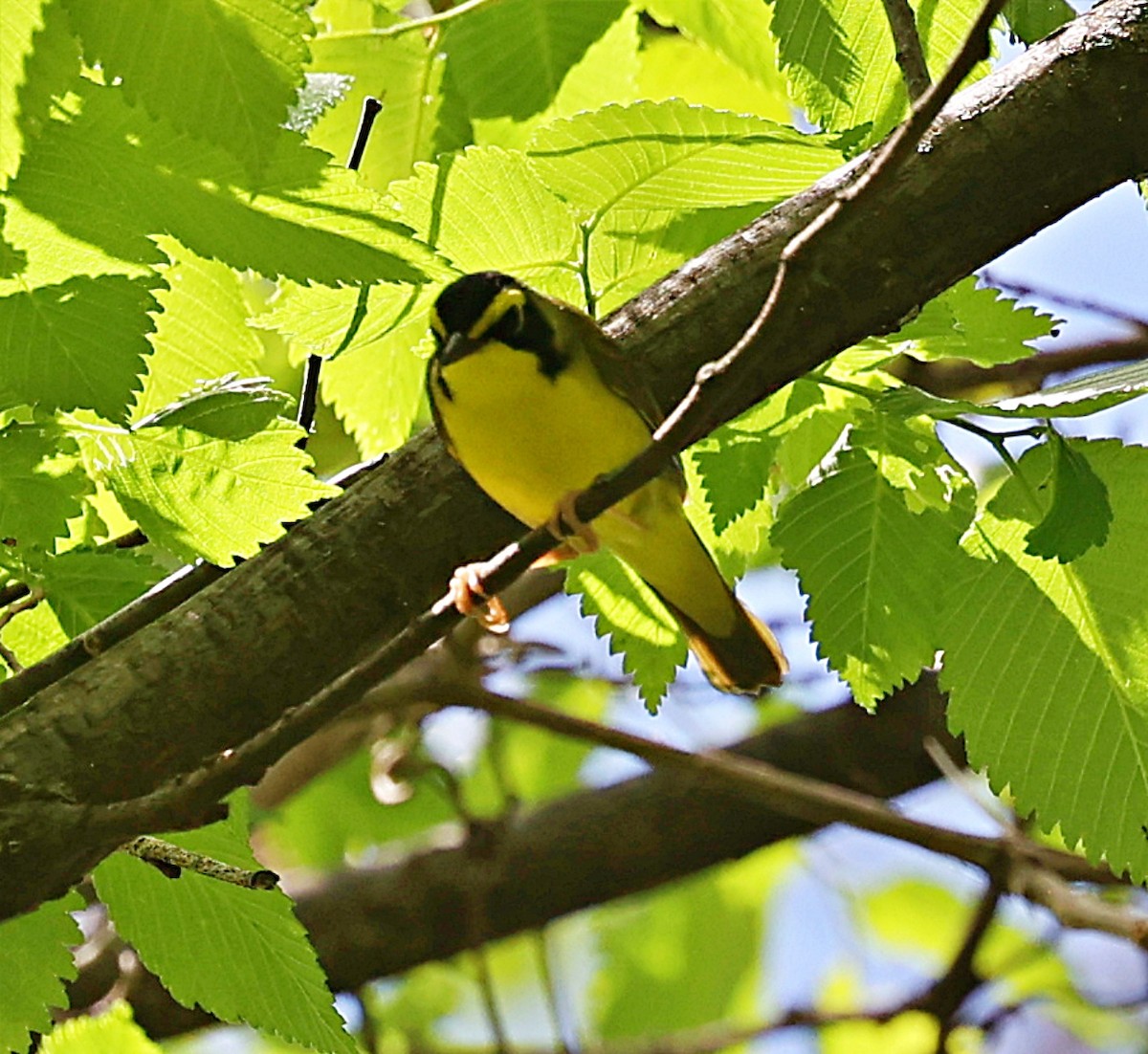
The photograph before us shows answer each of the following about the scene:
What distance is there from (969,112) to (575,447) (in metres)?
0.86

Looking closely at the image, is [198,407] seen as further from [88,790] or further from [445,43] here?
[445,43]

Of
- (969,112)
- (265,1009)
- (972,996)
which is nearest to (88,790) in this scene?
(265,1009)

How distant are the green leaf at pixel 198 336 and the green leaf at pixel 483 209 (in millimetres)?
295

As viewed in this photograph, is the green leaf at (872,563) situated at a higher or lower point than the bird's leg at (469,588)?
lower

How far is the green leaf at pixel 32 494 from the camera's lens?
5.59ft

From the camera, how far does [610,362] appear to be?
6.81ft

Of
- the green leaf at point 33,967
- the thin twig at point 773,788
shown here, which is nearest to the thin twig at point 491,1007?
the thin twig at point 773,788

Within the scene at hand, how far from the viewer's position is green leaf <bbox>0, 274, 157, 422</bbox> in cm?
166

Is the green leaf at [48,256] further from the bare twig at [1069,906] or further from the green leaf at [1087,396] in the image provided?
the bare twig at [1069,906]

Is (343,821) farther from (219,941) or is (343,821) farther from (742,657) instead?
(219,941)

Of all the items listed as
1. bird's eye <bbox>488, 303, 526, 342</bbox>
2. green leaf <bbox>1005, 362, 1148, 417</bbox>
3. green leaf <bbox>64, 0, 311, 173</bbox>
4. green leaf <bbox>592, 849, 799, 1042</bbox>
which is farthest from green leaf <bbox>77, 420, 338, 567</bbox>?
green leaf <bbox>592, 849, 799, 1042</bbox>

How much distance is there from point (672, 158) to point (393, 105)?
0.66 m

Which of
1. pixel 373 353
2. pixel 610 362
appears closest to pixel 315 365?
pixel 373 353

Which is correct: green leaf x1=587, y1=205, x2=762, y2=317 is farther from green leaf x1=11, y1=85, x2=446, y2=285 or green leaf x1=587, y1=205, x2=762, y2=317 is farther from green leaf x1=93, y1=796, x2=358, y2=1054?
green leaf x1=93, y1=796, x2=358, y2=1054
